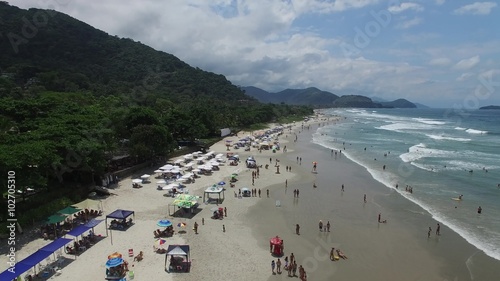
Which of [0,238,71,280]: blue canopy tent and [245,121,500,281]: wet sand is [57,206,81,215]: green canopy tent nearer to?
[0,238,71,280]: blue canopy tent

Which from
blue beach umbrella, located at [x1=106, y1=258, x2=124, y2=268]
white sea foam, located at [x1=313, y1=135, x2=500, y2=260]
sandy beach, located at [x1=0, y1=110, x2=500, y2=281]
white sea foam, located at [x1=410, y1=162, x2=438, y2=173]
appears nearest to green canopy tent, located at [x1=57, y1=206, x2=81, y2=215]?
sandy beach, located at [x1=0, y1=110, x2=500, y2=281]

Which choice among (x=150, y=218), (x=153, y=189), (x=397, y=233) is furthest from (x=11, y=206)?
(x=397, y=233)

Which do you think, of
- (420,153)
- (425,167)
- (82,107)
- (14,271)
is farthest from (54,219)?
(420,153)

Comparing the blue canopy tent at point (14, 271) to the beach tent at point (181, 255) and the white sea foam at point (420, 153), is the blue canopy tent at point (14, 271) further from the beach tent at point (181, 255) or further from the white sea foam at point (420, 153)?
the white sea foam at point (420, 153)

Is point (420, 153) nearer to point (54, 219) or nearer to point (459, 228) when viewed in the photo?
point (459, 228)

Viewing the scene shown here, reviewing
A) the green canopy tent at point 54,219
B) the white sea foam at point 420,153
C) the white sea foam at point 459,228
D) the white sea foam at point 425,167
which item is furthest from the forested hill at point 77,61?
the white sea foam at point 425,167

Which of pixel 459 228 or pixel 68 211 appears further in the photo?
pixel 459 228

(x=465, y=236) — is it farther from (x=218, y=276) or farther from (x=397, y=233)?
(x=218, y=276)
